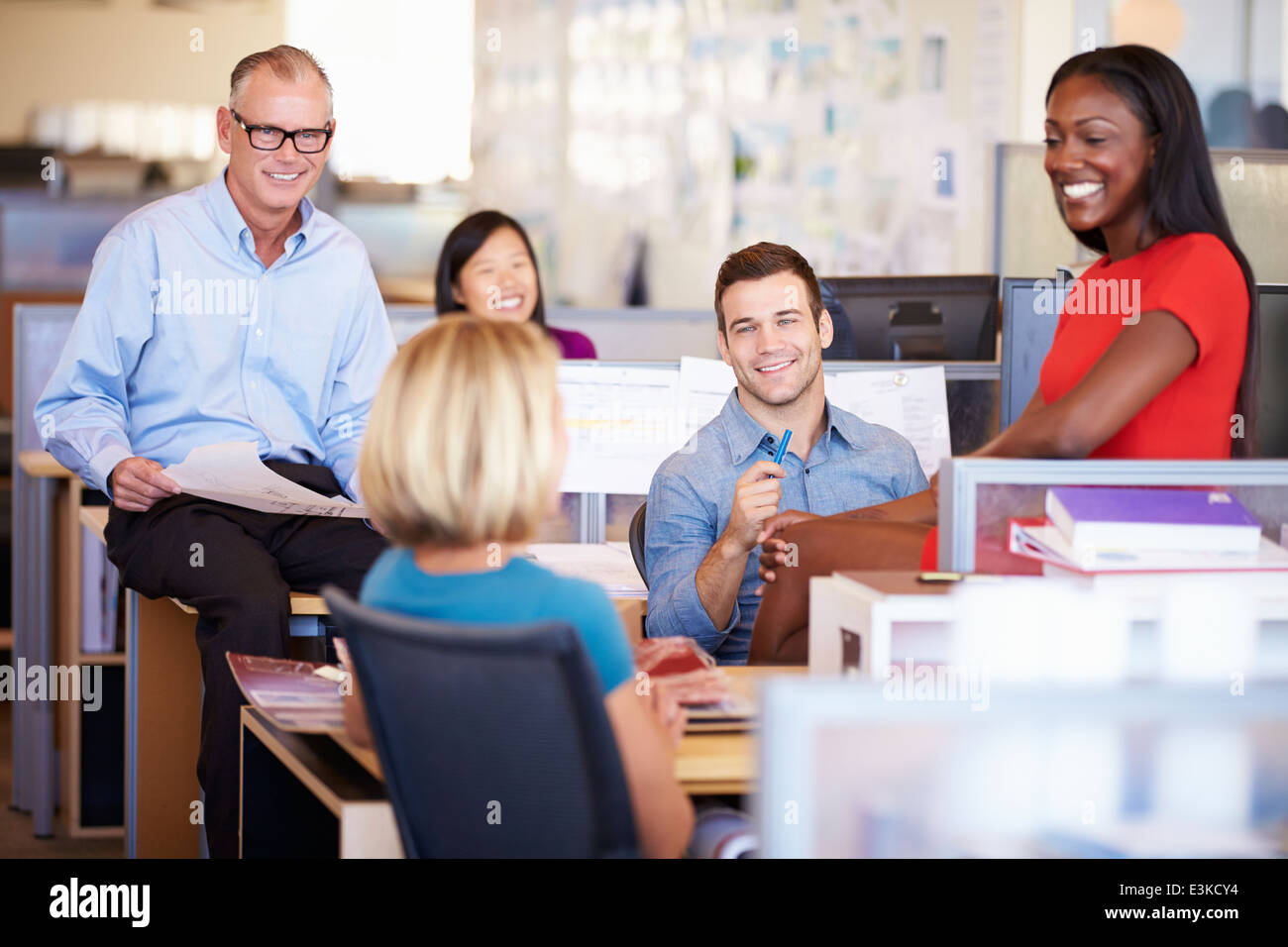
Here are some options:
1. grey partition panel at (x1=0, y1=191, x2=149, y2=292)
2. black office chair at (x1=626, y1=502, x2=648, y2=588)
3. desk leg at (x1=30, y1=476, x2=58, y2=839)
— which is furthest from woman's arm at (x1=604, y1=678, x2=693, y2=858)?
grey partition panel at (x1=0, y1=191, x2=149, y2=292)

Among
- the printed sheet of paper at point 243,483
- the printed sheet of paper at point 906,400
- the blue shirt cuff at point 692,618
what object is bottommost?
the blue shirt cuff at point 692,618

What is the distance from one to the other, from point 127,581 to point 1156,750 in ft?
5.59

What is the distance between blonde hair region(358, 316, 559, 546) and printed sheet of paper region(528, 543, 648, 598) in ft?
3.31

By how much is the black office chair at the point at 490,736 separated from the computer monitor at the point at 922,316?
6.36 feet

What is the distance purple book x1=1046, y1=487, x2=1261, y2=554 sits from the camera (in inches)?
51.2

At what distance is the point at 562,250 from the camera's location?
590 centimetres

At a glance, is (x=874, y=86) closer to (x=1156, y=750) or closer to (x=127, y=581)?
(x=127, y=581)

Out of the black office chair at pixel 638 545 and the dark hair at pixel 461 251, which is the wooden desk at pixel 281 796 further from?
the dark hair at pixel 461 251

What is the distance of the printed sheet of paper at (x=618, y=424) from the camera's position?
2768 millimetres

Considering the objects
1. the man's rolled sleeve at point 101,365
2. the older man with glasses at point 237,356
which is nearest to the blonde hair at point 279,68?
the older man with glasses at point 237,356

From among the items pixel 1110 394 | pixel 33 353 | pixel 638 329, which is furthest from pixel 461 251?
pixel 1110 394

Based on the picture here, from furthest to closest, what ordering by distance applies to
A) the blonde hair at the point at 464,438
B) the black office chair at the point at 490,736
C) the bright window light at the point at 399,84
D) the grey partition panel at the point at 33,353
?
the bright window light at the point at 399,84 < the grey partition panel at the point at 33,353 < the blonde hair at the point at 464,438 < the black office chair at the point at 490,736

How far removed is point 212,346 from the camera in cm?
230
